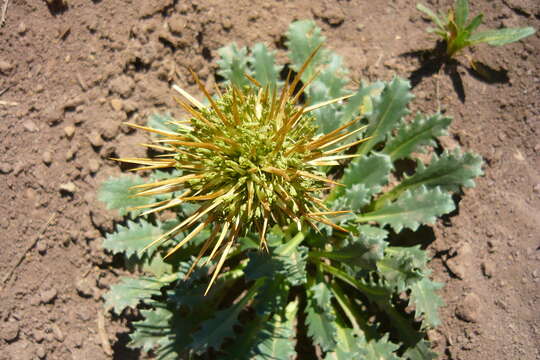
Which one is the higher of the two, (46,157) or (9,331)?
(46,157)

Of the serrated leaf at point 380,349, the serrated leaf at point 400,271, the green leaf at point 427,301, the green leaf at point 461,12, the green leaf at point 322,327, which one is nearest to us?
the serrated leaf at point 400,271

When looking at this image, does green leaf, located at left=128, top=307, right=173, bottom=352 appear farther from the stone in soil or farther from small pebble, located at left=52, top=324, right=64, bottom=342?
the stone in soil

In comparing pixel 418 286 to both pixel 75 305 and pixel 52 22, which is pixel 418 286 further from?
pixel 52 22

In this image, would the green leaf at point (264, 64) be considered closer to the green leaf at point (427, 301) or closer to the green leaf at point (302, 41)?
the green leaf at point (302, 41)

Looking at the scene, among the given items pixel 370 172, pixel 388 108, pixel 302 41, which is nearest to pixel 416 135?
pixel 388 108

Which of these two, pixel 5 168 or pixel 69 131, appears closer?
pixel 5 168

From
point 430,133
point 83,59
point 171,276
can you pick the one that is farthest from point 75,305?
point 430,133

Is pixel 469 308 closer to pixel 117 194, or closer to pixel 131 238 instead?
pixel 131 238

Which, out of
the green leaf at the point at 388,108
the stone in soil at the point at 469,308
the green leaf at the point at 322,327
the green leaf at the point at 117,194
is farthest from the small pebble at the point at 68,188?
the stone in soil at the point at 469,308
